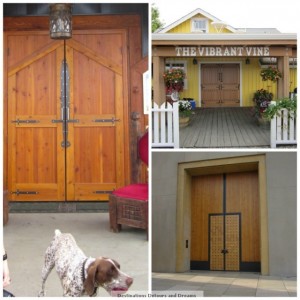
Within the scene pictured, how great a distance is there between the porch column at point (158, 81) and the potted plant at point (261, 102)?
72cm

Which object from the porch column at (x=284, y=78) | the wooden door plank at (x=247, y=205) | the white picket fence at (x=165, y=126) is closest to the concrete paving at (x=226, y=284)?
the wooden door plank at (x=247, y=205)

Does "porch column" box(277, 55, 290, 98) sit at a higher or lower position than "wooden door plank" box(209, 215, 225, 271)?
higher

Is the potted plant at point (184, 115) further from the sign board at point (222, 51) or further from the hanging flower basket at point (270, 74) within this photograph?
the hanging flower basket at point (270, 74)

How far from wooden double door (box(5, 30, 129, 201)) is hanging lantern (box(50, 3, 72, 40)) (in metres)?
0.45

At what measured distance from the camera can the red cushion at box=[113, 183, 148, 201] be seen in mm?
3758

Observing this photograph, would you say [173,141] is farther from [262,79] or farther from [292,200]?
[262,79]

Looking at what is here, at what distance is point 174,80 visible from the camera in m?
5.09

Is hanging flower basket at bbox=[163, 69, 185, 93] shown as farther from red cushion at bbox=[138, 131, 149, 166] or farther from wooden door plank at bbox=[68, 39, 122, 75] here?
red cushion at bbox=[138, 131, 149, 166]

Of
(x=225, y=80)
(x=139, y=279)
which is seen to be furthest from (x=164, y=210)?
(x=225, y=80)

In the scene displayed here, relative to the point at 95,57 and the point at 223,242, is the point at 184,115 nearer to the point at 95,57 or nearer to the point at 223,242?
the point at 95,57

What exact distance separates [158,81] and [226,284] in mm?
1384

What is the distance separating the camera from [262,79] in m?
7.17

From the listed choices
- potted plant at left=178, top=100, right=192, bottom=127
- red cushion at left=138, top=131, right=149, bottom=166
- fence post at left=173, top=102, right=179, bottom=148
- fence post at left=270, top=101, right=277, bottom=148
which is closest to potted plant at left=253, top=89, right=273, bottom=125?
fence post at left=270, top=101, right=277, bottom=148

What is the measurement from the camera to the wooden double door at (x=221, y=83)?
725cm
